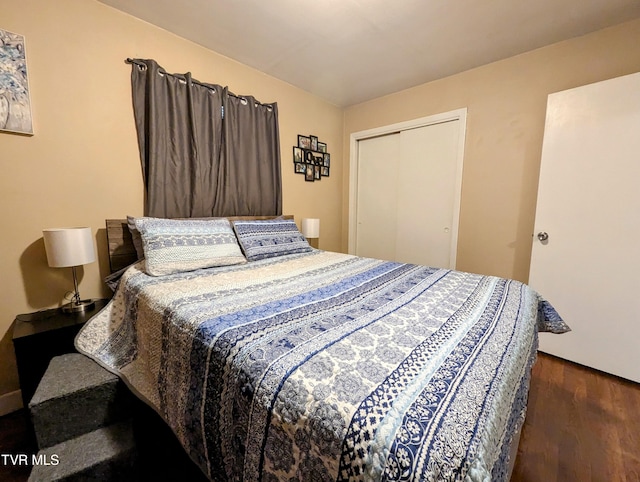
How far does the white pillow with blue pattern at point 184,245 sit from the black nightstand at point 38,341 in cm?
49

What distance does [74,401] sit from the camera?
1.17 metres

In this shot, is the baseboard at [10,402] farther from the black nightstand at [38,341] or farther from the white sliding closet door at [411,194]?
the white sliding closet door at [411,194]

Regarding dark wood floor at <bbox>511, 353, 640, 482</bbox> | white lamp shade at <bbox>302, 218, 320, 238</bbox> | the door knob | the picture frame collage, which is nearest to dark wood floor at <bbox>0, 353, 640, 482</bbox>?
dark wood floor at <bbox>511, 353, 640, 482</bbox>

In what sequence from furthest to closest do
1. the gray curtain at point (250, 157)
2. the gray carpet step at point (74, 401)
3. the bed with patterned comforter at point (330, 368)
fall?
the gray curtain at point (250, 157)
the gray carpet step at point (74, 401)
the bed with patterned comforter at point (330, 368)

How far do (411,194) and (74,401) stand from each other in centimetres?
307

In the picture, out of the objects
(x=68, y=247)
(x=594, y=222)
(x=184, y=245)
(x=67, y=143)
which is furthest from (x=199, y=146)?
(x=594, y=222)

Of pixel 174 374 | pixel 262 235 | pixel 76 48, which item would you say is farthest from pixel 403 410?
pixel 76 48

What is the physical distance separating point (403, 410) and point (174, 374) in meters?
0.91

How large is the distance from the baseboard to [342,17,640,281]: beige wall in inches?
139

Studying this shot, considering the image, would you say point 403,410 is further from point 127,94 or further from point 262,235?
point 127,94

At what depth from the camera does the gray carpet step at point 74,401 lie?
44.1 inches

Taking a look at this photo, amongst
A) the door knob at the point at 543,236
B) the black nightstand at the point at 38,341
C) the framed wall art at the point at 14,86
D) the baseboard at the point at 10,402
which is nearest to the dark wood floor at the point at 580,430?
the door knob at the point at 543,236

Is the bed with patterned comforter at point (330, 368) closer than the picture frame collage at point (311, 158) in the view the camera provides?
Yes

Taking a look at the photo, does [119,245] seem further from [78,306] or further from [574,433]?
[574,433]
